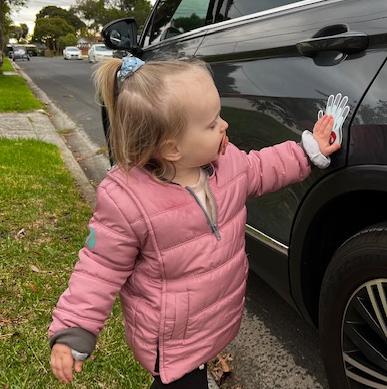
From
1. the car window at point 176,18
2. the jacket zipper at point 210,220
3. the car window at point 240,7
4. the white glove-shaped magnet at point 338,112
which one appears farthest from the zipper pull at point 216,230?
the car window at point 176,18

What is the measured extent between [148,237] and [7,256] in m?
2.04

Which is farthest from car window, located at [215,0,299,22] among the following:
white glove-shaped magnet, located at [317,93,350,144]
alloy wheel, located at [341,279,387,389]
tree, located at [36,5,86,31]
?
tree, located at [36,5,86,31]

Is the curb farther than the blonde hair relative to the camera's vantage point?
Yes

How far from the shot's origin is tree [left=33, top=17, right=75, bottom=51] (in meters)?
90.6

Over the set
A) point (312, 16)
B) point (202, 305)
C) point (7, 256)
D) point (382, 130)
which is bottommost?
point (7, 256)

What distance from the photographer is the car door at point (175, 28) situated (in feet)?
9.96

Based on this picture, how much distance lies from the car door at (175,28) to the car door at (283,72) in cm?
32

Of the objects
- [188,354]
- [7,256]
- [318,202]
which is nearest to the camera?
[188,354]

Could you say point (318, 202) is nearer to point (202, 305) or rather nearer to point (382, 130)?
point (382, 130)

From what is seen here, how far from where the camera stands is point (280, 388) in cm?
234

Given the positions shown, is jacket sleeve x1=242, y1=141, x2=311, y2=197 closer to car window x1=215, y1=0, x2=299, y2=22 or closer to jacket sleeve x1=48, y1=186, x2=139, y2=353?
jacket sleeve x1=48, y1=186, x2=139, y2=353

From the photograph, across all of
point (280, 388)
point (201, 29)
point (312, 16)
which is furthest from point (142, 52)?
point (280, 388)

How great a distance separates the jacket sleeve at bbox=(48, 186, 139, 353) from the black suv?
68cm

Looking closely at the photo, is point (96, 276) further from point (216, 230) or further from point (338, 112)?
point (338, 112)
